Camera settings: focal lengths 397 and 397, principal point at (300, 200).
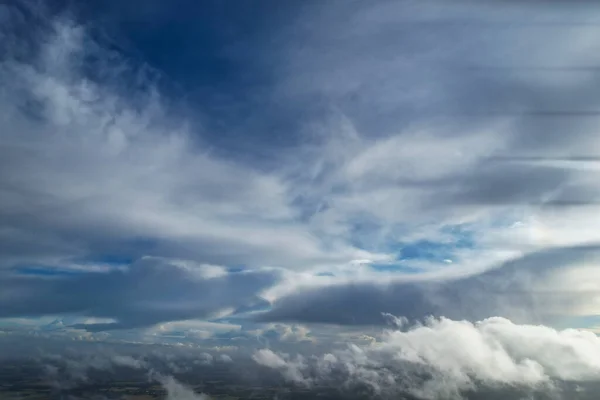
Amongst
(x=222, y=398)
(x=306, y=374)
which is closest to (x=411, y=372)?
(x=306, y=374)

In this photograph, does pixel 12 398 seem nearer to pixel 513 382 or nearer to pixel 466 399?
pixel 466 399

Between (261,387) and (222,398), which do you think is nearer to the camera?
(222,398)

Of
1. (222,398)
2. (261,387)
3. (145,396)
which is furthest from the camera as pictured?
(261,387)

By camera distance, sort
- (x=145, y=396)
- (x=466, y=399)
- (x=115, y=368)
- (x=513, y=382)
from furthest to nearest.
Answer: (x=513, y=382), (x=466, y=399), (x=115, y=368), (x=145, y=396)

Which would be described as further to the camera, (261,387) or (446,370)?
(446,370)

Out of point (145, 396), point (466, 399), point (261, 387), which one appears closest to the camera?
point (145, 396)

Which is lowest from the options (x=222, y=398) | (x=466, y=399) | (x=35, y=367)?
(x=466, y=399)

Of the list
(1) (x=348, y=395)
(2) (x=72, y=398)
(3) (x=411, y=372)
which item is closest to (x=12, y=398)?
(2) (x=72, y=398)

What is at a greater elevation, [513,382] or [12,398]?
[12,398]

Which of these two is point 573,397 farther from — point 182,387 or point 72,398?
point 72,398
